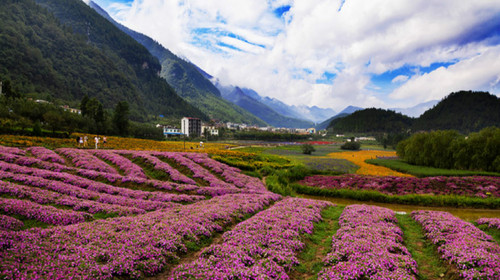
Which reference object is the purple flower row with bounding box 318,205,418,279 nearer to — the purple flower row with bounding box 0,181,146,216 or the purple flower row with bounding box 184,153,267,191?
the purple flower row with bounding box 0,181,146,216

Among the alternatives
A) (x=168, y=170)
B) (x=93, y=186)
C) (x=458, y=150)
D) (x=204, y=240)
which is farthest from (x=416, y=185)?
(x=93, y=186)

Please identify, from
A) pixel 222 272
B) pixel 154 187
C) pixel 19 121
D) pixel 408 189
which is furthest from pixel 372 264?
pixel 19 121

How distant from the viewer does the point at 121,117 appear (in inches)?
3280

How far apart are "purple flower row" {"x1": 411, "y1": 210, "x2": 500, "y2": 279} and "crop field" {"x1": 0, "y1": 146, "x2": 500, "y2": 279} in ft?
0.16

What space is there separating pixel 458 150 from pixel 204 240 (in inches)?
2764

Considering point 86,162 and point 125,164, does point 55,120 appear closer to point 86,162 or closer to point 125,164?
point 86,162

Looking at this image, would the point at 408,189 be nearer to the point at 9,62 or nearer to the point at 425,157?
the point at 425,157

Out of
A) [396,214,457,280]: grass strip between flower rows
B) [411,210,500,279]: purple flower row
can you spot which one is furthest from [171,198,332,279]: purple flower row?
[411,210,500,279]: purple flower row

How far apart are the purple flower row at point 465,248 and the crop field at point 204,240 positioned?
5 cm

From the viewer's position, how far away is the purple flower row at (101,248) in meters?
7.88

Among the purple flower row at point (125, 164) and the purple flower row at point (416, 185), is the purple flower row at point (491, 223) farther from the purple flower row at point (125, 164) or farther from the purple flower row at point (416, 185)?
the purple flower row at point (125, 164)

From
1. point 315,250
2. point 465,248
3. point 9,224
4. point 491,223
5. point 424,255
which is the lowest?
point 491,223

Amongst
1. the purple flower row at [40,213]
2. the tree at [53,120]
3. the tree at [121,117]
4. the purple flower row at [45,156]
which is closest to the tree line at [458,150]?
the purple flower row at [40,213]

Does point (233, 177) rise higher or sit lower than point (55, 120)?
lower
